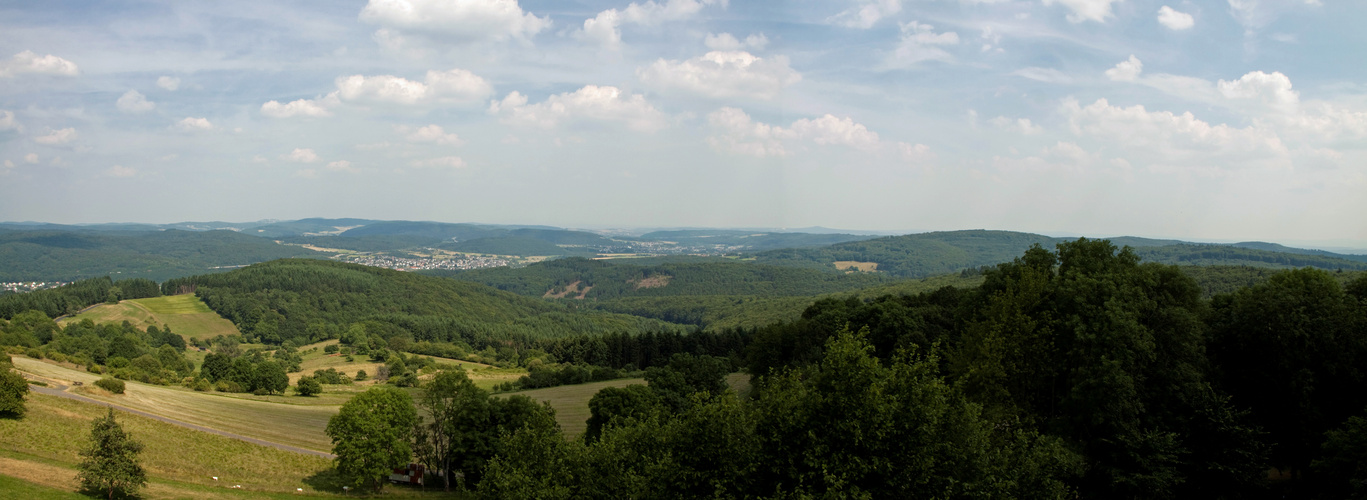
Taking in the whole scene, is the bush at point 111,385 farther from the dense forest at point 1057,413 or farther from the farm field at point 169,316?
the farm field at point 169,316

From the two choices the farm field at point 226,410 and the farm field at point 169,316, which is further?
the farm field at point 169,316

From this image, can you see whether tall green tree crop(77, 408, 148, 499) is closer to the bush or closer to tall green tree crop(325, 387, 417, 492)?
tall green tree crop(325, 387, 417, 492)

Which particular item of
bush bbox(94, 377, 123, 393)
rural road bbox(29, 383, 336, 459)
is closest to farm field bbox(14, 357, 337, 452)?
bush bbox(94, 377, 123, 393)

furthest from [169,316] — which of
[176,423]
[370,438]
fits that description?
[370,438]

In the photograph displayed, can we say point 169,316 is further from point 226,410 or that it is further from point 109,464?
point 109,464

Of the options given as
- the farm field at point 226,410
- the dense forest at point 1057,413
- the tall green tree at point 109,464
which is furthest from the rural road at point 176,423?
the dense forest at point 1057,413

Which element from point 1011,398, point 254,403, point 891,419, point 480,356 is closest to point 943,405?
point 891,419
